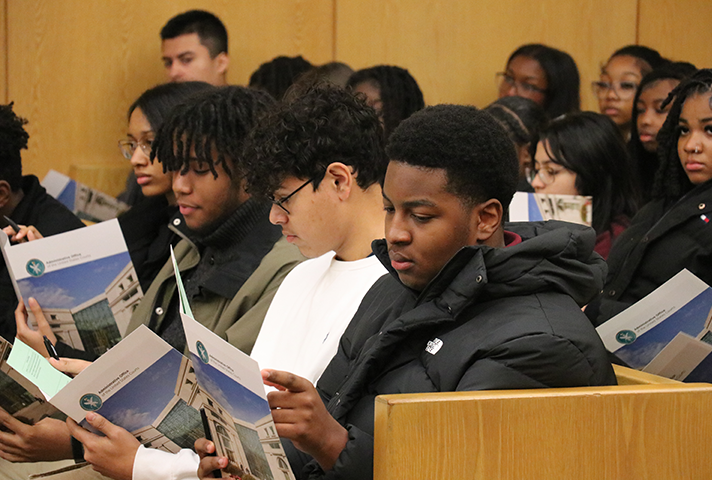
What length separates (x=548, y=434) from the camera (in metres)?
1.25

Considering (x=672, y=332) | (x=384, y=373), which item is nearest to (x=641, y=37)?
(x=672, y=332)

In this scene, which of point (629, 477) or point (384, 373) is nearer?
point (629, 477)

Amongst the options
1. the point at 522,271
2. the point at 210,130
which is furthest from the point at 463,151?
the point at 210,130

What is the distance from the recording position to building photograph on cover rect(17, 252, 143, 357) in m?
2.37

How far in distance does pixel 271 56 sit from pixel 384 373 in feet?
12.9

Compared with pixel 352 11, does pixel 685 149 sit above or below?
below

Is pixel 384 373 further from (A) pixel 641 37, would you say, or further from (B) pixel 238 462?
(A) pixel 641 37

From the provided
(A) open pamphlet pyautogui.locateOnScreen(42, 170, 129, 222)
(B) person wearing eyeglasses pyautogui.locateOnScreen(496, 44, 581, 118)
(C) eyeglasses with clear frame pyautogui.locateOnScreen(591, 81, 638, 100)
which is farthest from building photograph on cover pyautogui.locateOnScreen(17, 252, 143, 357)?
(C) eyeglasses with clear frame pyautogui.locateOnScreen(591, 81, 638, 100)

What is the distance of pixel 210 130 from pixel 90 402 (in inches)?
38.5

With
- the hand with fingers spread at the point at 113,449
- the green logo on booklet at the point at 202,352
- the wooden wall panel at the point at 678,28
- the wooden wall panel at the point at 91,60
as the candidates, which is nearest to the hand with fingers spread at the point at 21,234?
the hand with fingers spread at the point at 113,449

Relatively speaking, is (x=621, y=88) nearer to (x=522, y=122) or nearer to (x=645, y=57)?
(x=645, y=57)

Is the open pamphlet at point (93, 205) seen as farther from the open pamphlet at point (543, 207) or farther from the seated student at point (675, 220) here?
the seated student at point (675, 220)

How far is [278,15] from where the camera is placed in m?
5.04

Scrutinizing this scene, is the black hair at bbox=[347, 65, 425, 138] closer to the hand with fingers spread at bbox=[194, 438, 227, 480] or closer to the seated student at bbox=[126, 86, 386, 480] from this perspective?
the seated student at bbox=[126, 86, 386, 480]
